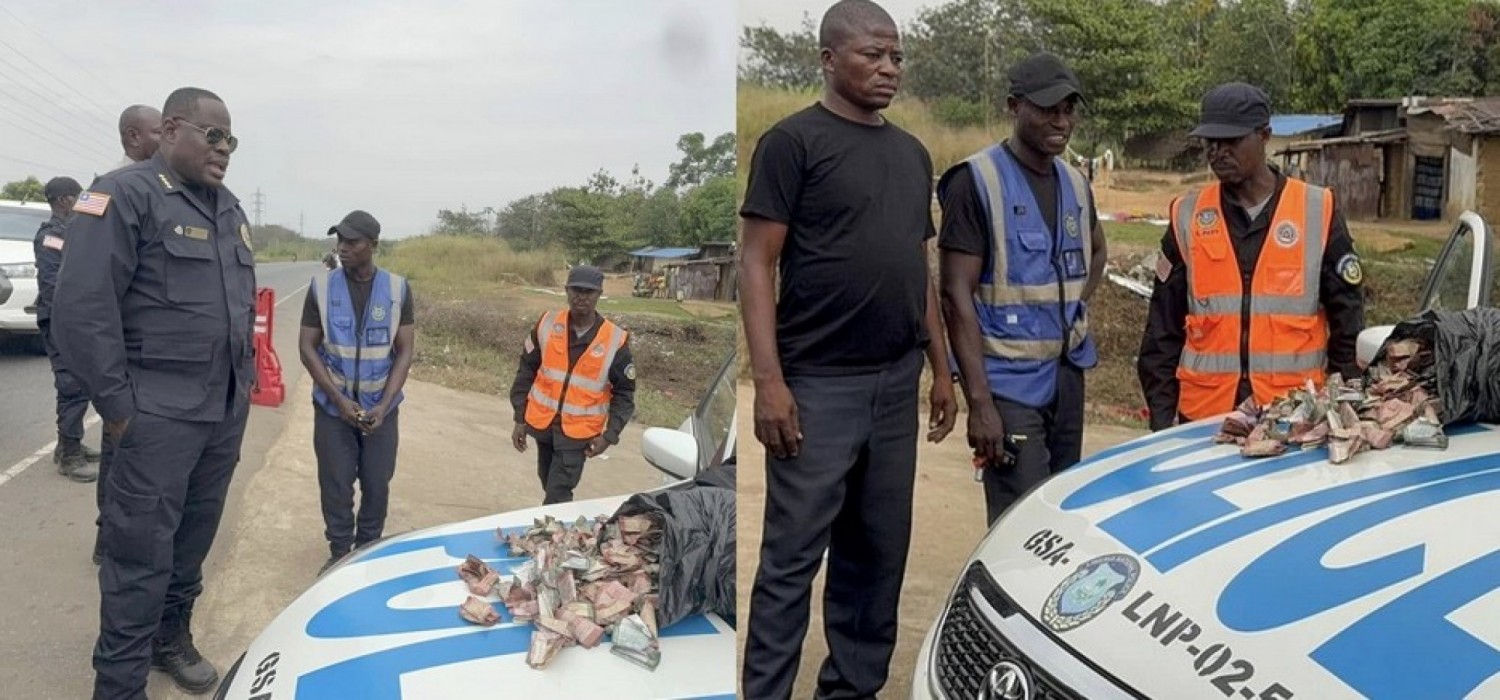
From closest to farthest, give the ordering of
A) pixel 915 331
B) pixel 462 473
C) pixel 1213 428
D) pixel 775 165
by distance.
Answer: pixel 775 165 → pixel 915 331 → pixel 1213 428 → pixel 462 473

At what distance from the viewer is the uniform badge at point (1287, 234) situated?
2744 mm

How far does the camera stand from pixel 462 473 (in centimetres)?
277

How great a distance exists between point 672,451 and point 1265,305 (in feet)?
4.75

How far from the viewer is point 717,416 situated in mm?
2484

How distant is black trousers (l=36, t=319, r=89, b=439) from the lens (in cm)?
252

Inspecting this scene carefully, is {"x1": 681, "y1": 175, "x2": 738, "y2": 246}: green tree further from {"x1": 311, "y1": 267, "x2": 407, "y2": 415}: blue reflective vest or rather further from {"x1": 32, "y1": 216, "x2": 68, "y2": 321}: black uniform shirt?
{"x1": 32, "y1": 216, "x2": 68, "y2": 321}: black uniform shirt

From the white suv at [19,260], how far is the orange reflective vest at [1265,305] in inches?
102

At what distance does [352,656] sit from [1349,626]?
1.36 m

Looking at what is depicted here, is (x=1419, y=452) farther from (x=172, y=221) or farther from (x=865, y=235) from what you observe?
(x=172, y=221)

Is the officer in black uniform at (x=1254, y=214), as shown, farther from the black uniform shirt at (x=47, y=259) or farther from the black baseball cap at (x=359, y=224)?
the black uniform shirt at (x=47, y=259)

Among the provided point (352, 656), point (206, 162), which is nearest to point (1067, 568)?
point (352, 656)

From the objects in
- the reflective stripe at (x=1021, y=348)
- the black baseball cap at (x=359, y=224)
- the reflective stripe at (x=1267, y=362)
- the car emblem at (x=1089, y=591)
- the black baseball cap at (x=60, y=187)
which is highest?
the black baseball cap at (x=60, y=187)


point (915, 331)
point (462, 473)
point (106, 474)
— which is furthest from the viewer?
point (462, 473)

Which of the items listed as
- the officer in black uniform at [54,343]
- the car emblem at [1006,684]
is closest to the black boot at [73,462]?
the officer in black uniform at [54,343]
